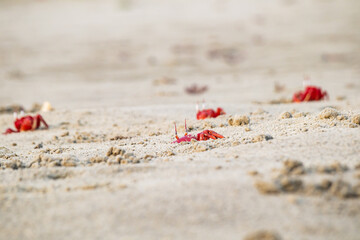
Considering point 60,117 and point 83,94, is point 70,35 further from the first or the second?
point 60,117

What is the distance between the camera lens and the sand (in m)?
2.59

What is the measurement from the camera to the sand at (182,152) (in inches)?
102

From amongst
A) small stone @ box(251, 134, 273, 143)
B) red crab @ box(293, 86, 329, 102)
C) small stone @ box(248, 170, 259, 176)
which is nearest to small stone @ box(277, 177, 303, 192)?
small stone @ box(248, 170, 259, 176)

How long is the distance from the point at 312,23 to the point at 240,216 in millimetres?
16851

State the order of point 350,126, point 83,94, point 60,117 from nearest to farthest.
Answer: point 350,126 → point 60,117 → point 83,94

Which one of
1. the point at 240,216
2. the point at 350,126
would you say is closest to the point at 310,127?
the point at 350,126

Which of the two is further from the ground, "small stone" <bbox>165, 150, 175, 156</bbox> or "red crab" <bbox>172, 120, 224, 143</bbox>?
"red crab" <bbox>172, 120, 224, 143</bbox>

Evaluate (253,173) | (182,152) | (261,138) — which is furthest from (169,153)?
(253,173)

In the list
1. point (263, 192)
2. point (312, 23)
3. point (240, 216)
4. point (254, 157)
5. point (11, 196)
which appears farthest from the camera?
point (312, 23)

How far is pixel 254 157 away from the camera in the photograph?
3.47m

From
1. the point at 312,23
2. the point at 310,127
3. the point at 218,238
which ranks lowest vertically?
the point at 218,238

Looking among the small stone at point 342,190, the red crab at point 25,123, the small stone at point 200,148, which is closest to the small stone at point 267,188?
the small stone at point 342,190

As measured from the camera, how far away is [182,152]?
13.3 feet

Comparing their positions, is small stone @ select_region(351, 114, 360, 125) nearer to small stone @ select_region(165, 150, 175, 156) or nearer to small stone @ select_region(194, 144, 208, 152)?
small stone @ select_region(194, 144, 208, 152)
